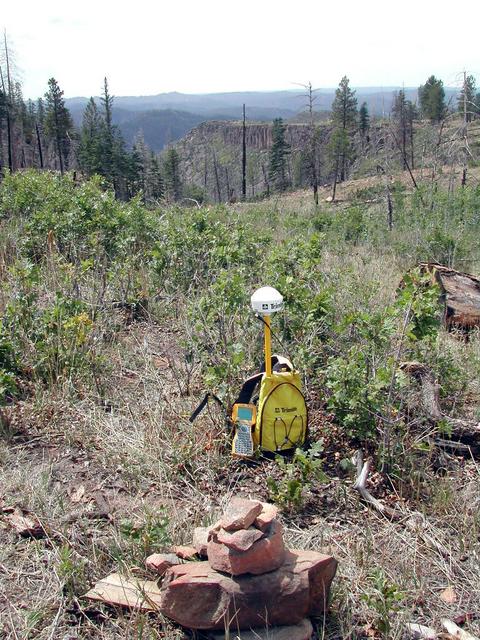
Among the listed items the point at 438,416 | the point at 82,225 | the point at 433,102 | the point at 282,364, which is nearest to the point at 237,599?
the point at 282,364

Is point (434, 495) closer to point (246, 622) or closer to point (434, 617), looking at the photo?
point (434, 617)

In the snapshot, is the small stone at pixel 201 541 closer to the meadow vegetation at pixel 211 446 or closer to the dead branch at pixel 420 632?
the meadow vegetation at pixel 211 446

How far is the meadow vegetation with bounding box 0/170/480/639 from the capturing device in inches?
89.5

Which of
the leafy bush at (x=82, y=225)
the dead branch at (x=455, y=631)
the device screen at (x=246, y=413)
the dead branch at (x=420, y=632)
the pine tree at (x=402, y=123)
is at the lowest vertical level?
the dead branch at (x=455, y=631)

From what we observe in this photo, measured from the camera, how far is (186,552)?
228cm

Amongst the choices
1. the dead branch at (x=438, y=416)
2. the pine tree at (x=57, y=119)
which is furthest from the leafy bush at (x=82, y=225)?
the pine tree at (x=57, y=119)

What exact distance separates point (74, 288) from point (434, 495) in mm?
3045

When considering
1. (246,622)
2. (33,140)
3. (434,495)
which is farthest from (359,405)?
(33,140)

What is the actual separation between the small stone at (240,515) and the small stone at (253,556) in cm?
7

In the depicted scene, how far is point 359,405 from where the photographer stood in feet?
10.0

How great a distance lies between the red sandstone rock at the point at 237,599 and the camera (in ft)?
6.64

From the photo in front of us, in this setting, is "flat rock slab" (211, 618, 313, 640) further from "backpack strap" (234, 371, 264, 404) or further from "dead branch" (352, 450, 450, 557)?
"backpack strap" (234, 371, 264, 404)

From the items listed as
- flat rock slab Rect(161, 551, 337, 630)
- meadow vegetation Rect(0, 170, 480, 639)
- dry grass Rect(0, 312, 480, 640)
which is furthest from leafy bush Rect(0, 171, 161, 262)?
flat rock slab Rect(161, 551, 337, 630)

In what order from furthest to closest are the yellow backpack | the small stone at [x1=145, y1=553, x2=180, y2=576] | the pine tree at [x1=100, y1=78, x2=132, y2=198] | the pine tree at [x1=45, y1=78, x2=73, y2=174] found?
the pine tree at [x1=45, y1=78, x2=73, y2=174] < the pine tree at [x1=100, y1=78, x2=132, y2=198] < the yellow backpack < the small stone at [x1=145, y1=553, x2=180, y2=576]
